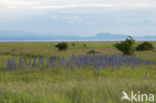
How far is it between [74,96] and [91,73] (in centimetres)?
537

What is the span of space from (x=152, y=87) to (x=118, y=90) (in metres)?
1.16

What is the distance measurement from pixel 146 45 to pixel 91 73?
2740cm

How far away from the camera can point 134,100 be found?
5.62m

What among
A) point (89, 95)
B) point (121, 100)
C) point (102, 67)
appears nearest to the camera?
point (121, 100)

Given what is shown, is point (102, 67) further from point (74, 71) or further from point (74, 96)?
point (74, 96)

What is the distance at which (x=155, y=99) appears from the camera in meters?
5.66

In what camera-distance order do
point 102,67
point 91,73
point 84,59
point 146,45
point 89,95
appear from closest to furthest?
point 89,95 < point 91,73 < point 102,67 < point 84,59 < point 146,45

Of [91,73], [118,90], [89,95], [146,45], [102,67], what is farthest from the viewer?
[146,45]

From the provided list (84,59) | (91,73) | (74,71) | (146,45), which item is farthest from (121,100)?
(146,45)

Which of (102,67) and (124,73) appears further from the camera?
(102,67)

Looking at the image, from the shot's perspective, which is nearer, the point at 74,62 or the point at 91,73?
the point at 91,73

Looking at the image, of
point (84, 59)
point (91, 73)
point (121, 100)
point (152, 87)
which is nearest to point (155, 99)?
point (121, 100)

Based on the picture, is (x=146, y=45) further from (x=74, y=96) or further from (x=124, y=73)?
(x=74, y=96)

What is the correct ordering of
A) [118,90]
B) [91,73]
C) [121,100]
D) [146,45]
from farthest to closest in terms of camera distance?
[146,45], [91,73], [118,90], [121,100]
